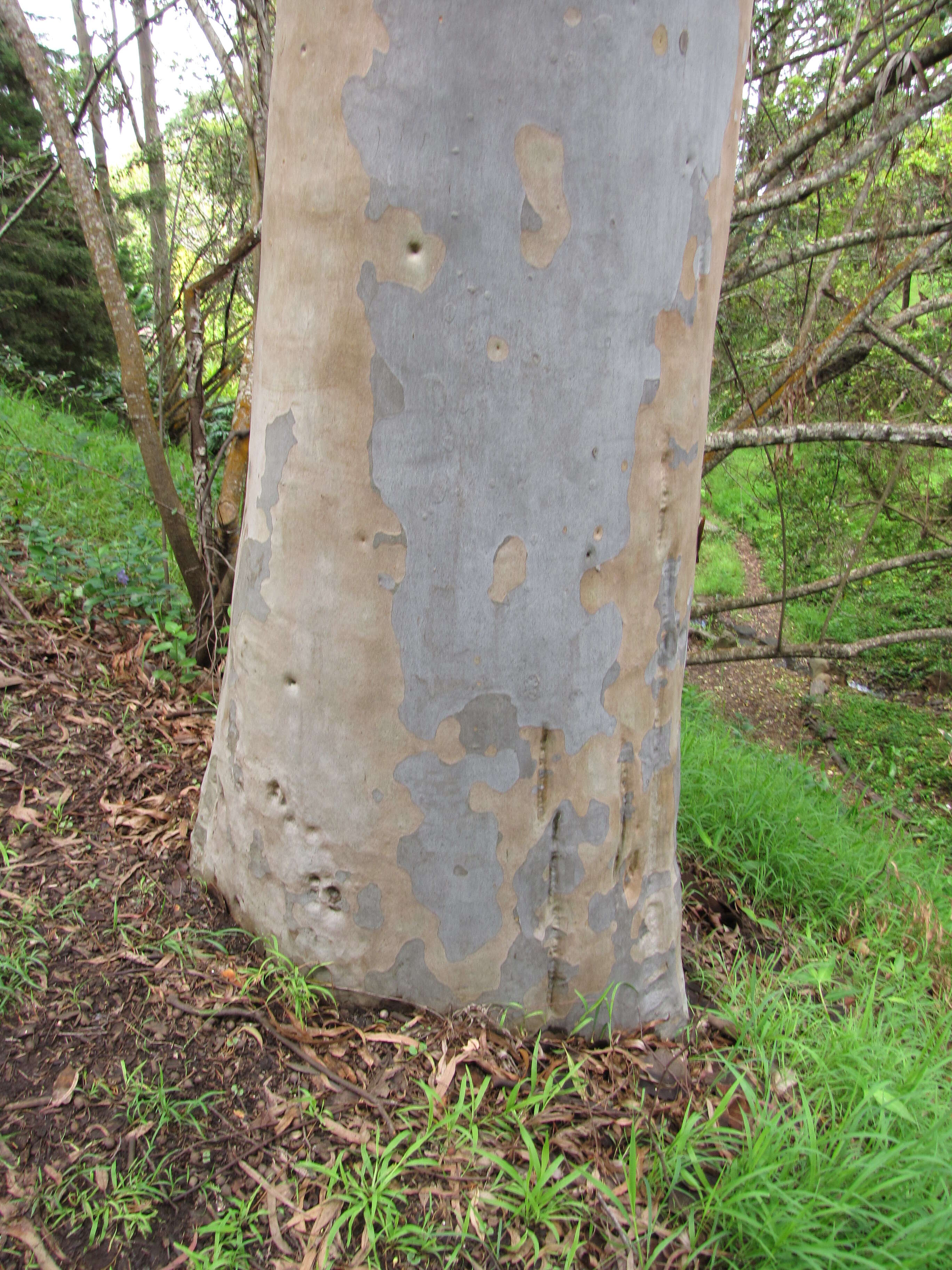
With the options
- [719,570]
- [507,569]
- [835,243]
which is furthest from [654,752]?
[719,570]

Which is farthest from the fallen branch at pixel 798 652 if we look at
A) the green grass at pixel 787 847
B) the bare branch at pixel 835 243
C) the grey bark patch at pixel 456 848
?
the grey bark patch at pixel 456 848

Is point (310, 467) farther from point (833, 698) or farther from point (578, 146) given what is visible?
point (833, 698)

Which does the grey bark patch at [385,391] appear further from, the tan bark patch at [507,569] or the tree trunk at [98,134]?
the tree trunk at [98,134]

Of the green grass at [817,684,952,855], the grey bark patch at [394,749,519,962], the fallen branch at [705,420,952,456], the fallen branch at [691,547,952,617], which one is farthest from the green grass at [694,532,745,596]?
the grey bark patch at [394,749,519,962]

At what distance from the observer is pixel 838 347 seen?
438cm

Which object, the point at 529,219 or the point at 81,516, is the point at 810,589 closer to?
the point at 529,219

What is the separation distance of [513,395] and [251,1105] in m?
1.49

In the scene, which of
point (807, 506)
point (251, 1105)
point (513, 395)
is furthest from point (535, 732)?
point (807, 506)

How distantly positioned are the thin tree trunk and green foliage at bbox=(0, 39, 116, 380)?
5158 millimetres

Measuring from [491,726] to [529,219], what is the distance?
3.11ft

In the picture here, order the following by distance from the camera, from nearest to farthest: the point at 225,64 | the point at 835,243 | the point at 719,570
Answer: the point at 225,64
the point at 835,243
the point at 719,570

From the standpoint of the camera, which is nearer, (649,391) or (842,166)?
(649,391)

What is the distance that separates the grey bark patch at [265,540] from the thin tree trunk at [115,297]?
1617 millimetres

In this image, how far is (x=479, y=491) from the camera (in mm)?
1493
